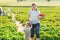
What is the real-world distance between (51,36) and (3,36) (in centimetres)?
208

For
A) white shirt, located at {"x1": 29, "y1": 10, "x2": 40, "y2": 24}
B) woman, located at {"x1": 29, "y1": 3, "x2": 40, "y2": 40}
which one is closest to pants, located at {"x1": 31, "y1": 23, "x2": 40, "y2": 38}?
woman, located at {"x1": 29, "y1": 3, "x2": 40, "y2": 40}

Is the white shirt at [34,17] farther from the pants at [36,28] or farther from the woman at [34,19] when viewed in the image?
the pants at [36,28]

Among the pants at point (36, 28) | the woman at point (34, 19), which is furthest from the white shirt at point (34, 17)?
the pants at point (36, 28)

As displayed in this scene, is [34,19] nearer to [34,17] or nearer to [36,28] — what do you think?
[34,17]

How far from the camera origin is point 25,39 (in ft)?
40.6

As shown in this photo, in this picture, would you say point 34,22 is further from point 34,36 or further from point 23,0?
point 23,0

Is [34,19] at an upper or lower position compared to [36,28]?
upper

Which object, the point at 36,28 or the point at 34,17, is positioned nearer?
the point at 36,28

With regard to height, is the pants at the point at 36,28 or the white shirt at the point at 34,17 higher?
the white shirt at the point at 34,17

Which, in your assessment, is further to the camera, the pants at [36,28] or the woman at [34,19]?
the woman at [34,19]

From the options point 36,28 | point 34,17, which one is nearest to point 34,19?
point 34,17

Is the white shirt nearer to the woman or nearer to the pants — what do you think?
the woman

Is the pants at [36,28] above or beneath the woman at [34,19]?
beneath

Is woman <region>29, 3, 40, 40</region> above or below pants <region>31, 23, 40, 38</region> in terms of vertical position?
above
